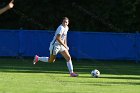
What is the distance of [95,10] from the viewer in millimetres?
37219

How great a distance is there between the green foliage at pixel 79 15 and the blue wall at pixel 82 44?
3.53m

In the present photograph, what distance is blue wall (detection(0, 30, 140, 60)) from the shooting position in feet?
Answer: 108

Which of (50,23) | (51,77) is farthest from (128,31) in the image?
(51,77)

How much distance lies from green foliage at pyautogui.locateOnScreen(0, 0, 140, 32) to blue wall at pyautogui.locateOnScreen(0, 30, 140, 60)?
11.6 feet

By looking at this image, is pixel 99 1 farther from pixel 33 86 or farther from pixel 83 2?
pixel 33 86

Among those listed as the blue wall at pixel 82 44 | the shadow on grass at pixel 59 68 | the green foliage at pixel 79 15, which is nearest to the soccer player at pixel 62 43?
the shadow on grass at pixel 59 68

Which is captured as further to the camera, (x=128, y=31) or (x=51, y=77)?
(x=128, y=31)

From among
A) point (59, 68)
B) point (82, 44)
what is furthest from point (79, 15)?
point (59, 68)

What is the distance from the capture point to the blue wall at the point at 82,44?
108 ft

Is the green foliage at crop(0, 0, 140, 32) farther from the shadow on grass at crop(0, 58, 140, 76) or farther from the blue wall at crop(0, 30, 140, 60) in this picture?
the shadow on grass at crop(0, 58, 140, 76)

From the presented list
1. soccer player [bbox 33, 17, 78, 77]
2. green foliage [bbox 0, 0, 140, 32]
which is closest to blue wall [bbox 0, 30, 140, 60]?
green foliage [bbox 0, 0, 140, 32]

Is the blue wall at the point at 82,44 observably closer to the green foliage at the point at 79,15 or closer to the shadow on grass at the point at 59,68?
the shadow on grass at the point at 59,68

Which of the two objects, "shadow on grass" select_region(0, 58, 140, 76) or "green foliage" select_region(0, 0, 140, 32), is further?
"green foliage" select_region(0, 0, 140, 32)

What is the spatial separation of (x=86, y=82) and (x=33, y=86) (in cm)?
249
